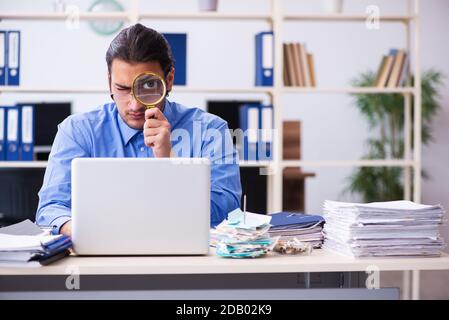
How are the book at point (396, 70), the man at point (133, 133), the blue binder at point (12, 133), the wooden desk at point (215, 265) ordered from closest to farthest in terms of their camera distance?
the wooden desk at point (215, 265) < the man at point (133, 133) < the blue binder at point (12, 133) < the book at point (396, 70)

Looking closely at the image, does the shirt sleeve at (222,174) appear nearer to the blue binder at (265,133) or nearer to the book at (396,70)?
the blue binder at (265,133)

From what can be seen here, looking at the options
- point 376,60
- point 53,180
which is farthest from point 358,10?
point 53,180

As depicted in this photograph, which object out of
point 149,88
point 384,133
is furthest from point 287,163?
point 149,88

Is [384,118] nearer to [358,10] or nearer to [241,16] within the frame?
[358,10]

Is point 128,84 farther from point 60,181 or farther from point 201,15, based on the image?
point 201,15

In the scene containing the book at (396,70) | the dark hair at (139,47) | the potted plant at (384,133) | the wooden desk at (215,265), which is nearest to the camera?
the wooden desk at (215,265)

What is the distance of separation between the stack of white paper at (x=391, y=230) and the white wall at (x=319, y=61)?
438cm

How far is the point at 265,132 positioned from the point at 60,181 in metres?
2.23

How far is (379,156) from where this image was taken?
18.3 feet

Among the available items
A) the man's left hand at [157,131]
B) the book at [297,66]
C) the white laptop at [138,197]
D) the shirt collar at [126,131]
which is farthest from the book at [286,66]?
the white laptop at [138,197]

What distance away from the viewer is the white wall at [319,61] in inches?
229

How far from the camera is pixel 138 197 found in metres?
1.35

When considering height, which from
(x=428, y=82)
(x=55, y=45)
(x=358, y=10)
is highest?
(x=358, y=10)

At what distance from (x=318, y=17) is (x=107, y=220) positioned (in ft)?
9.64
